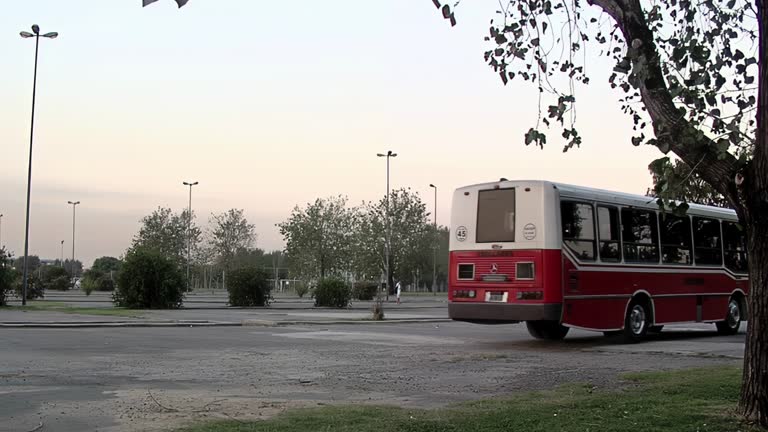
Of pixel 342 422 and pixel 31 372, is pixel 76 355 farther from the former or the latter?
pixel 342 422

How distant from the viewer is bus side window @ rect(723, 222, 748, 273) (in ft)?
67.2

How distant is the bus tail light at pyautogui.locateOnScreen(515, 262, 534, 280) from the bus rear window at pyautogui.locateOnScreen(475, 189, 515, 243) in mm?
607

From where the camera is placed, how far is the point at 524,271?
15.9 m

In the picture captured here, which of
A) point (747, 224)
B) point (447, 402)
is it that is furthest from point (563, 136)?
point (447, 402)

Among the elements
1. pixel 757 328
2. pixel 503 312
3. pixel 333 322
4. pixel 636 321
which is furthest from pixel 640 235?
pixel 757 328

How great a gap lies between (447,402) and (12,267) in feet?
96.9

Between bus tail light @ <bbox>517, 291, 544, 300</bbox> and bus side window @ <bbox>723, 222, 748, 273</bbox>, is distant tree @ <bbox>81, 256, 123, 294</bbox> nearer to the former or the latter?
bus tail light @ <bbox>517, 291, 544, 300</bbox>

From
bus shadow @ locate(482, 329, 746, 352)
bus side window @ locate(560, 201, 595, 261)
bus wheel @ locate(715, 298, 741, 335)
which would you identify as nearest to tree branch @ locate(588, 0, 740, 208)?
bus side window @ locate(560, 201, 595, 261)

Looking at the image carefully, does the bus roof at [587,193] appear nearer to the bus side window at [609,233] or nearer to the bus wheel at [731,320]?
the bus side window at [609,233]

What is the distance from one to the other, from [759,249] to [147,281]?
1122 inches

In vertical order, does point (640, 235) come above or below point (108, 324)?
above

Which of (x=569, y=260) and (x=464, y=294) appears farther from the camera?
(x=464, y=294)

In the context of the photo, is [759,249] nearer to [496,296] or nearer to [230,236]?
[496,296]

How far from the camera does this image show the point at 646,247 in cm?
1791
